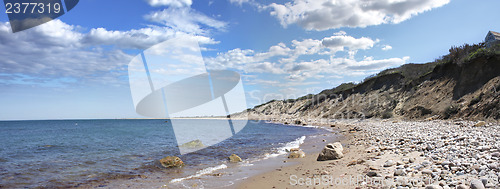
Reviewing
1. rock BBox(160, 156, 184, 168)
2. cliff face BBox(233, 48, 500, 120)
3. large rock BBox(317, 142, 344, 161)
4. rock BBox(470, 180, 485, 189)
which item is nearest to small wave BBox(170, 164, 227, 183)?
rock BBox(160, 156, 184, 168)

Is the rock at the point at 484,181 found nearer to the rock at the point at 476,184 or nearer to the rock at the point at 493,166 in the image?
the rock at the point at 476,184

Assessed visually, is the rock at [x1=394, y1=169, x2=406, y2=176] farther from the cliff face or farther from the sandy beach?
the cliff face

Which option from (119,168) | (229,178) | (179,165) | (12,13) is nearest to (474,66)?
(229,178)

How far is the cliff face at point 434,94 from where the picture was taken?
15.0m

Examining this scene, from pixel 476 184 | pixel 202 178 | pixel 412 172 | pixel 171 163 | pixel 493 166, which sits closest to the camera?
pixel 476 184

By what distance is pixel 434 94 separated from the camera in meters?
21.4

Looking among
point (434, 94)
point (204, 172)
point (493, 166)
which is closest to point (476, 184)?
point (493, 166)

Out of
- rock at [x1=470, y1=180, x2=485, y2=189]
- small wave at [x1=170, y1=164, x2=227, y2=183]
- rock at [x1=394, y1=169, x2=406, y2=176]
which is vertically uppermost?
rock at [x1=470, y1=180, x2=485, y2=189]

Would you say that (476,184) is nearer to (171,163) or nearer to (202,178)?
(202,178)

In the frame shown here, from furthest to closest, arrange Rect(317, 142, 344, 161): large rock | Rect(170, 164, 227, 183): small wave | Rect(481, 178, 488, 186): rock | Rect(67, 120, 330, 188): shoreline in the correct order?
Rect(317, 142, 344, 161): large rock, Rect(170, 164, 227, 183): small wave, Rect(67, 120, 330, 188): shoreline, Rect(481, 178, 488, 186): rock

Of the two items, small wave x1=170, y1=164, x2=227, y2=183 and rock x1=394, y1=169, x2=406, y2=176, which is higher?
rock x1=394, y1=169, x2=406, y2=176

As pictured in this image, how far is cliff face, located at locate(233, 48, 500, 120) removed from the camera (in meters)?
15.0

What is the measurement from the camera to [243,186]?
6.73 m

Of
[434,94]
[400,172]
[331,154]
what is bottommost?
[331,154]
